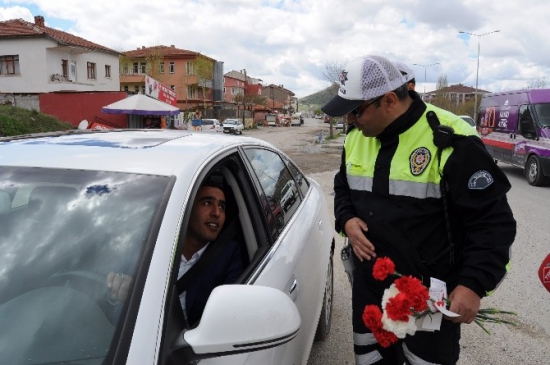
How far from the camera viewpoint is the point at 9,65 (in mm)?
33375

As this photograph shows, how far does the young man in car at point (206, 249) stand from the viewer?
1.96 meters

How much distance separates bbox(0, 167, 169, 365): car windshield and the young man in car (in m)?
0.46

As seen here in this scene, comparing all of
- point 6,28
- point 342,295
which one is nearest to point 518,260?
point 342,295

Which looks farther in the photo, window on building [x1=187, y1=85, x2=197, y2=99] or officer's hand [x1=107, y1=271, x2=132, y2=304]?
window on building [x1=187, y1=85, x2=197, y2=99]

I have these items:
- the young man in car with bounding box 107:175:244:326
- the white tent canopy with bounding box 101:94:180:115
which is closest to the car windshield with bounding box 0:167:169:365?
the young man in car with bounding box 107:175:244:326

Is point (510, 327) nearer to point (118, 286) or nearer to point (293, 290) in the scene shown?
point (293, 290)

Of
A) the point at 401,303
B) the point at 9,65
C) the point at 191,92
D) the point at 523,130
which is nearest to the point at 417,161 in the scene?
the point at 401,303

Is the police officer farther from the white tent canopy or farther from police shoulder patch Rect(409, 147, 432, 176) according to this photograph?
the white tent canopy

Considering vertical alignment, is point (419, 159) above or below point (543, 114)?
below

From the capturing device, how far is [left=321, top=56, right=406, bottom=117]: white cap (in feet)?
6.40

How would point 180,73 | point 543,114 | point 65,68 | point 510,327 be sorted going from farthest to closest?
point 180,73
point 65,68
point 543,114
point 510,327

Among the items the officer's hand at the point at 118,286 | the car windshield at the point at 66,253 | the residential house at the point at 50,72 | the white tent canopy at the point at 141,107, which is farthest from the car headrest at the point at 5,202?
the residential house at the point at 50,72

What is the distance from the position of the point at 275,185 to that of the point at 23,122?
19.5 m

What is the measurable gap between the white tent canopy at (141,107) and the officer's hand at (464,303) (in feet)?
60.6
